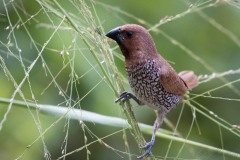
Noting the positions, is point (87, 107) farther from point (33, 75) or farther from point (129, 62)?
point (129, 62)

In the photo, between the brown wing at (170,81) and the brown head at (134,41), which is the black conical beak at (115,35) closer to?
the brown head at (134,41)

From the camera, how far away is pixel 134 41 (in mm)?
2326

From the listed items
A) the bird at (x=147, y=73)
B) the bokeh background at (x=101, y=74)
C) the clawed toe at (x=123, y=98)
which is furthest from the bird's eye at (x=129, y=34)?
the bokeh background at (x=101, y=74)

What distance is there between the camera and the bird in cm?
230

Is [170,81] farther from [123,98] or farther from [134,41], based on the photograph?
[123,98]

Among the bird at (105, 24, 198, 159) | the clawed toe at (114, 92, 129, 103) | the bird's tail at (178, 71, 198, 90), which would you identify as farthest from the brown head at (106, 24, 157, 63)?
the bird's tail at (178, 71, 198, 90)

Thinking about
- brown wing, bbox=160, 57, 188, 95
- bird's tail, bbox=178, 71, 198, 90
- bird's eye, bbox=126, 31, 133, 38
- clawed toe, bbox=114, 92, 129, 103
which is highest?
bird's eye, bbox=126, 31, 133, 38

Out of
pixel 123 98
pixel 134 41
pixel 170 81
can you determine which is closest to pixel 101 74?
pixel 170 81

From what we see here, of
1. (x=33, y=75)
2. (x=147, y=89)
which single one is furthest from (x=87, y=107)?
(x=147, y=89)

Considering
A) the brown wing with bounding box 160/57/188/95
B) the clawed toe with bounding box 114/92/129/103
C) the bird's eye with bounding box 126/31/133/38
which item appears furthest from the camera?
the brown wing with bounding box 160/57/188/95

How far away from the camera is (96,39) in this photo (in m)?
1.74

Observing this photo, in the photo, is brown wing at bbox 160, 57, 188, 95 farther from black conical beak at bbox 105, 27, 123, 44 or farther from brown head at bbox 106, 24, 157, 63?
black conical beak at bbox 105, 27, 123, 44

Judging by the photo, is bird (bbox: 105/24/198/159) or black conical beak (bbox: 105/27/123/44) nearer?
black conical beak (bbox: 105/27/123/44)

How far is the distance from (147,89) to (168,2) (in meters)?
1.30
